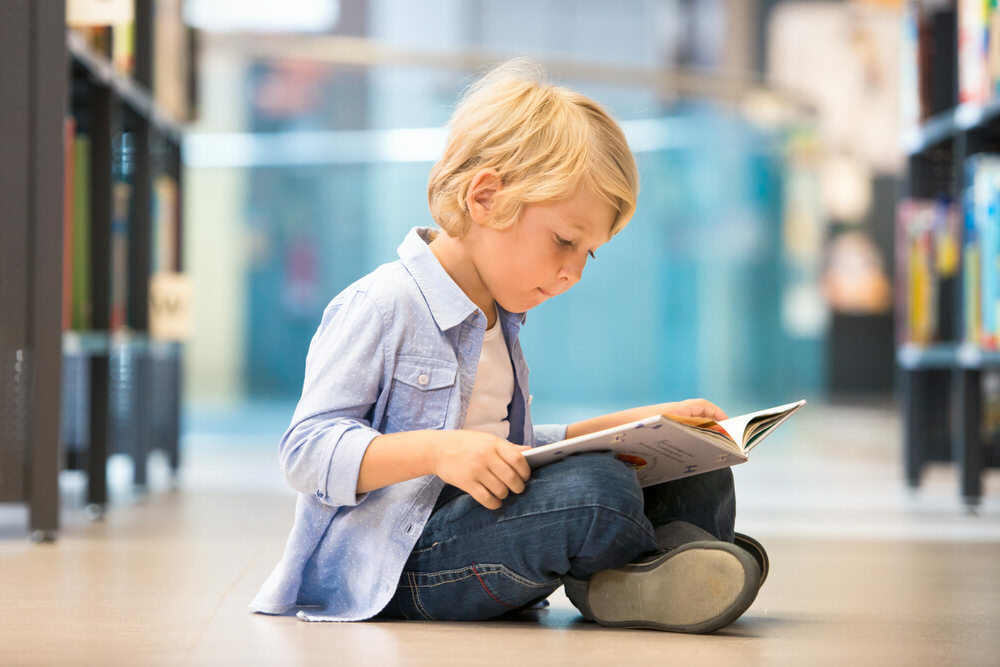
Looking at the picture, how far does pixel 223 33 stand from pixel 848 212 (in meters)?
5.23

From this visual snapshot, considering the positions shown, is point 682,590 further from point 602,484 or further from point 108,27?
point 108,27

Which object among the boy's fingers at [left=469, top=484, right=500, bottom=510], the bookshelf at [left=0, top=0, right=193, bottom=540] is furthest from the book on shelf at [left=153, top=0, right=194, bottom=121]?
the boy's fingers at [left=469, top=484, right=500, bottom=510]

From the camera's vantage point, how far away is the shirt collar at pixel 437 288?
1229mm

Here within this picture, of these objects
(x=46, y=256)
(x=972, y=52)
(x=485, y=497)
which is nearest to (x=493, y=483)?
(x=485, y=497)

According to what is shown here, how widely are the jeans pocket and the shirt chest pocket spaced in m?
0.16

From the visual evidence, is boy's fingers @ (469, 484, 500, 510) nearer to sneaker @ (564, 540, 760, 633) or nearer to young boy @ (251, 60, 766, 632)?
young boy @ (251, 60, 766, 632)

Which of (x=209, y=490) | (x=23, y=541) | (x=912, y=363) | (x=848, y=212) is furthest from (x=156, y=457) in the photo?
(x=848, y=212)

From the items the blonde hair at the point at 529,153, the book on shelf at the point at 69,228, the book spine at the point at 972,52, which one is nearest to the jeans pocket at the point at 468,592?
the blonde hair at the point at 529,153

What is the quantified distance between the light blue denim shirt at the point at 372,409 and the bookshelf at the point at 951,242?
151 cm

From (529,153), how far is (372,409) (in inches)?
12.6

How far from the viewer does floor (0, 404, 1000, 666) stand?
1096 millimetres

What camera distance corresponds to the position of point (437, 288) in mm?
1240

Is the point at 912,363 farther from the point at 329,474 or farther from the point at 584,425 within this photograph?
the point at 329,474

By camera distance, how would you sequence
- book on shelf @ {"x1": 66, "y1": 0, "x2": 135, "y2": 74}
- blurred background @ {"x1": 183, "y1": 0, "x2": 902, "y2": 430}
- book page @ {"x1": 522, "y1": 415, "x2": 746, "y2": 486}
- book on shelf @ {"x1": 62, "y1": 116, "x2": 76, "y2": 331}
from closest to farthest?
1. book page @ {"x1": 522, "y1": 415, "x2": 746, "y2": 486}
2. book on shelf @ {"x1": 66, "y1": 0, "x2": 135, "y2": 74}
3. book on shelf @ {"x1": 62, "y1": 116, "x2": 76, "y2": 331}
4. blurred background @ {"x1": 183, "y1": 0, "x2": 902, "y2": 430}
